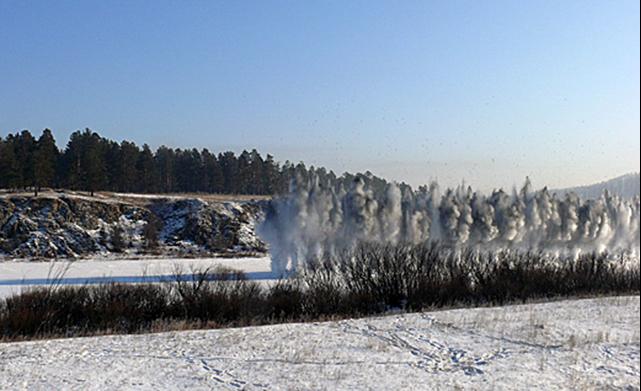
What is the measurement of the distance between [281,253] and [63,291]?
43.1 feet

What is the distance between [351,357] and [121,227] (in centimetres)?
3937

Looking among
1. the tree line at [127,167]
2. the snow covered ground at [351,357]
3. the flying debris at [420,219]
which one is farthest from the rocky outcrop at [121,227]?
the snow covered ground at [351,357]

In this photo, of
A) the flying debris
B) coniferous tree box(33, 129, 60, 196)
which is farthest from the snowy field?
coniferous tree box(33, 129, 60, 196)

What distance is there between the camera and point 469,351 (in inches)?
561

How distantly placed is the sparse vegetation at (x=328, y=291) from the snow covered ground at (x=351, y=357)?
129 inches

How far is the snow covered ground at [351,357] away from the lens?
11.7 m

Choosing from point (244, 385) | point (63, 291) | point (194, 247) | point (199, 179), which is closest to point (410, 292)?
point (63, 291)

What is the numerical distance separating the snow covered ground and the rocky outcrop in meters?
30.6

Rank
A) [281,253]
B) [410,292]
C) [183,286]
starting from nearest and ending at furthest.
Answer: [183,286] → [410,292] → [281,253]

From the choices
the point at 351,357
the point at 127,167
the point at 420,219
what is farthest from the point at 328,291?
the point at 127,167

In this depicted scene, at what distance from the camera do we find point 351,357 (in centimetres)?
1355

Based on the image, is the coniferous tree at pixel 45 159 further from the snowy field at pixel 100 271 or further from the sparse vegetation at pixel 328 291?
the sparse vegetation at pixel 328 291

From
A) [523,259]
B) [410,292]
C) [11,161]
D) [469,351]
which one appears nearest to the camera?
[469,351]

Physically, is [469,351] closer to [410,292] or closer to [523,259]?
[410,292]
